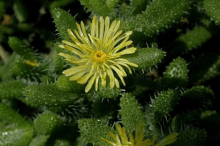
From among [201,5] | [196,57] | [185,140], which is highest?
[201,5]

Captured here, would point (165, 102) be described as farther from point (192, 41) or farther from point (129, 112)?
point (192, 41)

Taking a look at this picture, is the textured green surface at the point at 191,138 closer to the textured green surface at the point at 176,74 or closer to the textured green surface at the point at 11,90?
the textured green surface at the point at 176,74

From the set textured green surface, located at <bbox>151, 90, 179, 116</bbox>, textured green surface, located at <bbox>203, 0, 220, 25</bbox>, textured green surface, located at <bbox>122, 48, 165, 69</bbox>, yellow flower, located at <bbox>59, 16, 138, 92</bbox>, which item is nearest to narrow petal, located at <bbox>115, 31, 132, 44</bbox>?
yellow flower, located at <bbox>59, 16, 138, 92</bbox>

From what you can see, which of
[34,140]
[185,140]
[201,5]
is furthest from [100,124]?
[201,5]

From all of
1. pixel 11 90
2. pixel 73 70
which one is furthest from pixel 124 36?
pixel 11 90

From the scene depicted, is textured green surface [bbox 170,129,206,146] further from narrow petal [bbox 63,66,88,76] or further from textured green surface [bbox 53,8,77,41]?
textured green surface [bbox 53,8,77,41]

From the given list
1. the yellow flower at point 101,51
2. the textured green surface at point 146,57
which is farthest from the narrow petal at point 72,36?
the textured green surface at point 146,57

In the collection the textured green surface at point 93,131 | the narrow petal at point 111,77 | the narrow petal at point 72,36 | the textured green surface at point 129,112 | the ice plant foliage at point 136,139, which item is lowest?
the ice plant foliage at point 136,139

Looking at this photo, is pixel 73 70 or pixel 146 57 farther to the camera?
pixel 146 57

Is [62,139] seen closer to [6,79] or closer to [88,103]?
[88,103]
